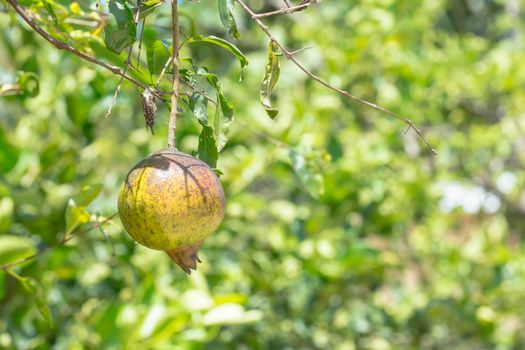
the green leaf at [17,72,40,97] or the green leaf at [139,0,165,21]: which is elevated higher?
the green leaf at [139,0,165,21]

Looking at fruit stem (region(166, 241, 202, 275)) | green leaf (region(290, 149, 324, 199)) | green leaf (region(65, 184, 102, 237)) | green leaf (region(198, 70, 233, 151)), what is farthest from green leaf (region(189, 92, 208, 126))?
green leaf (region(290, 149, 324, 199))

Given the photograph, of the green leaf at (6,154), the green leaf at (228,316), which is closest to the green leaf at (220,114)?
the green leaf at (228,316)

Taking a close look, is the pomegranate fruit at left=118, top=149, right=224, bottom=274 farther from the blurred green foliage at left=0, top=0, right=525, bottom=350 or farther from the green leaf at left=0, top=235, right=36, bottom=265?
the green leaf at left=0, top=235, right=36, bottom=265

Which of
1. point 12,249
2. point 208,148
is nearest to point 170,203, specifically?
point 208,148

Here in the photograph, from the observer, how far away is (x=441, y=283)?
8.63ft

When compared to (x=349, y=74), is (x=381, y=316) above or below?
below

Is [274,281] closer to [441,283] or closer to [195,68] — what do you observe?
[441,283]

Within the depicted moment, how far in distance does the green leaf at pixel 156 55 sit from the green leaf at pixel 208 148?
0.34ft

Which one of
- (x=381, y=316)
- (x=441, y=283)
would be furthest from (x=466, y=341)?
(x=381, y=316)

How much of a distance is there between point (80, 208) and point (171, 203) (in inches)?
14.3

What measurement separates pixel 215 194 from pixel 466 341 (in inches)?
83.8

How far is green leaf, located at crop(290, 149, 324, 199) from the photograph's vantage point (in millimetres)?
1206

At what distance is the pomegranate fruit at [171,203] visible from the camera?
2.21ft

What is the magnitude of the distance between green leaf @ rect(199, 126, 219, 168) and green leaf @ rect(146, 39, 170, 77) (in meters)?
0.10
